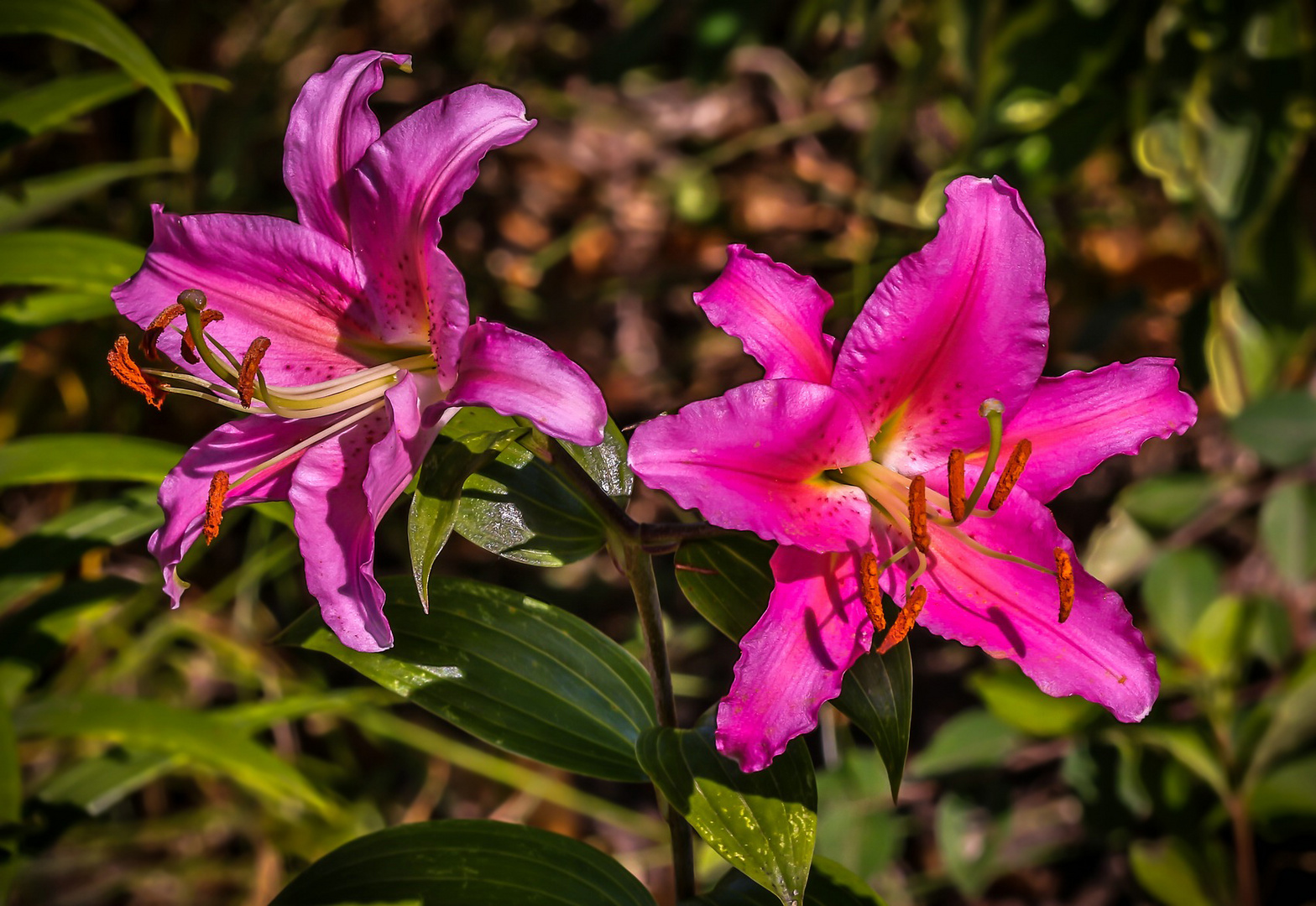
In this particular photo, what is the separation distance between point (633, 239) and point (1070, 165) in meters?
1.23

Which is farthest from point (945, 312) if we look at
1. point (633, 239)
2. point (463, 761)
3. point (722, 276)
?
point (633, 239)

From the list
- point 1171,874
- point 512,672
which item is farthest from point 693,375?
point 512,672

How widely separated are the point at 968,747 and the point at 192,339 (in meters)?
1.27

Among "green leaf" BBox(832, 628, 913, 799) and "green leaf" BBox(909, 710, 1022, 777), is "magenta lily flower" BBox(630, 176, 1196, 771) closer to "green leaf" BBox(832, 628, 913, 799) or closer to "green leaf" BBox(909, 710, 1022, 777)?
"green leaf" BBox(832, 628, 913, 799)

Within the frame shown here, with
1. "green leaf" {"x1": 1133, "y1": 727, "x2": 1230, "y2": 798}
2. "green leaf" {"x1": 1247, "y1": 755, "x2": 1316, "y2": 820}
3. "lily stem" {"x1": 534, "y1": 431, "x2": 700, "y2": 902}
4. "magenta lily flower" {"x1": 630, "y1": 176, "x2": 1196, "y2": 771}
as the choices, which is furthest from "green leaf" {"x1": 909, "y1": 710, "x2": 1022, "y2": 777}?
"magenta lily flower" {"x1": 630, "y1": 176, "x2": 1196, "y2": 771}

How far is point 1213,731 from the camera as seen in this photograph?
4.90 ft

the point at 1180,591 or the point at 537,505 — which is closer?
the point at 537,505

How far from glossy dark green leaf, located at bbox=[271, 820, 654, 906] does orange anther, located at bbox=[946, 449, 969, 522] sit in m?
0.44

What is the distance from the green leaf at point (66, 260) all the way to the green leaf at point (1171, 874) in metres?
1.48

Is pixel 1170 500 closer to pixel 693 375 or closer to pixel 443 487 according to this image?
pixel 693 375

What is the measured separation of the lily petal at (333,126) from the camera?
73 centimetres

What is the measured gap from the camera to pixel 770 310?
703 millimetres

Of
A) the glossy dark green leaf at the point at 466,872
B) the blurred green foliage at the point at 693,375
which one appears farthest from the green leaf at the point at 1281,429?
the glossy dark green leaf at the point at 466,872

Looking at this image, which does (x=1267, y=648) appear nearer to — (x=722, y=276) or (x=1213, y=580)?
(x=1213, y=580)
